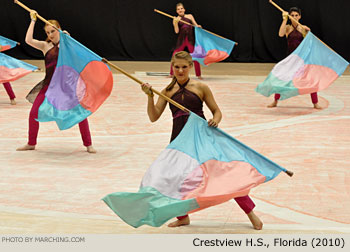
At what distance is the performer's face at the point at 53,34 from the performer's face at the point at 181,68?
2316 mm

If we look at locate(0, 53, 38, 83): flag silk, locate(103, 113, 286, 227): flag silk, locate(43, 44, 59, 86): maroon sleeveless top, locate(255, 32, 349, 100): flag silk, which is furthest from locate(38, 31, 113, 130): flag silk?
locate(255, 32, 349, 100): flag silk

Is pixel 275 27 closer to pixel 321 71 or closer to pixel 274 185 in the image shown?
pixel 321 71

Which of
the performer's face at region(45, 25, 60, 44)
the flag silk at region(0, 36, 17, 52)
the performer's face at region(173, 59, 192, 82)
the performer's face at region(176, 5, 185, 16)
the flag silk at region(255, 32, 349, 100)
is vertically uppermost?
the performer's face at region(173, 59, 192, 82)

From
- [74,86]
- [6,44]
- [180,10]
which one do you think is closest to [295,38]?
[180,10]

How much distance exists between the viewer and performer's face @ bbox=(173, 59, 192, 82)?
414 cm

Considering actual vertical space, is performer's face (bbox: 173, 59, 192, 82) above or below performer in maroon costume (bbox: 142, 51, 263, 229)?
above

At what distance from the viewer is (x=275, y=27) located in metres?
13.6

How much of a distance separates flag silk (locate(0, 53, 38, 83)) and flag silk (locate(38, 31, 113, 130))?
253cm

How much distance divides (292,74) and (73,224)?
188 inches

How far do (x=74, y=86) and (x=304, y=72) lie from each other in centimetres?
329

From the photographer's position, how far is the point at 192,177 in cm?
384

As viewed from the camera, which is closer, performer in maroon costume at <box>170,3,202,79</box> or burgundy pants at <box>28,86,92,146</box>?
burgundy pants at <box>28,86,92,146</box>

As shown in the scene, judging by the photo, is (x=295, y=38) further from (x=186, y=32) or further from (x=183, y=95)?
(x=183, y=95)

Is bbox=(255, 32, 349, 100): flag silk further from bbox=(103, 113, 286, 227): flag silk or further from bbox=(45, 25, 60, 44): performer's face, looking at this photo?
bbox=(103, 113, 286, 227): flag silk
